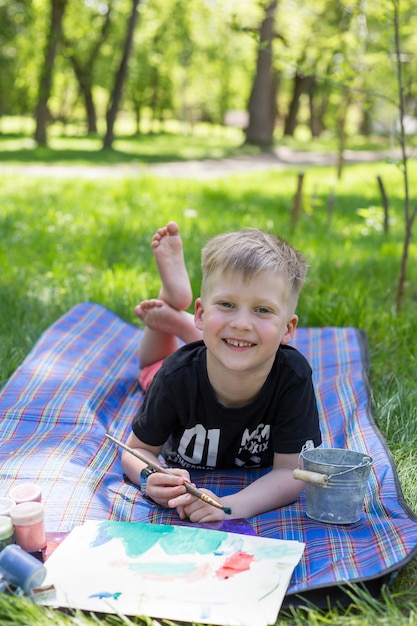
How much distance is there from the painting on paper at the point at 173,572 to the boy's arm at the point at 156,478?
11 centimetres

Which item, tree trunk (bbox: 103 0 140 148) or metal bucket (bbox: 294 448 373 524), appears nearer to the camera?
metal bucket (bbox: 294 448 373 524)

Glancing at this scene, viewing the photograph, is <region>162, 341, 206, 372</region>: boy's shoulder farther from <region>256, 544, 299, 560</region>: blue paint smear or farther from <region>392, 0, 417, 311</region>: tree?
<region>392, 0, 417, 311</region>: tree

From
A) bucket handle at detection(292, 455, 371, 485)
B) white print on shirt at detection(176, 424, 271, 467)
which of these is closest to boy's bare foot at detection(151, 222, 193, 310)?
white print on shirt at detection(176, 424, 271, 467)

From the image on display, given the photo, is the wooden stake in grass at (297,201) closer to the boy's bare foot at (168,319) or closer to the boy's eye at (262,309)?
the boy's bare foot at (168,319)

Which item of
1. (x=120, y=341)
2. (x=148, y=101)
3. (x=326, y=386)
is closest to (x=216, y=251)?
(x=326, y=386)

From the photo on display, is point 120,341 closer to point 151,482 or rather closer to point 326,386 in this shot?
point 326,386

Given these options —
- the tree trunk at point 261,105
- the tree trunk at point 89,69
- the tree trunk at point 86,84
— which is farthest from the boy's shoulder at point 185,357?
the tree trunk at point 86,84

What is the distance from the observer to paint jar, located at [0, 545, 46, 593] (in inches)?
74.4

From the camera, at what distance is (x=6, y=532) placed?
79.6 inches

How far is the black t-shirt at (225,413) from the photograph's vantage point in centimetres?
255

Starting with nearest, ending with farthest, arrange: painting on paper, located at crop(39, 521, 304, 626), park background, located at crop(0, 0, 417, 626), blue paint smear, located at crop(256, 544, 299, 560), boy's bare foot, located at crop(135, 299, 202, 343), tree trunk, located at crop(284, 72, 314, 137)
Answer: painting on paper, located at crop(39, 521, 304, 626)
blue paint smear, located at crop(256, 544, 299, 560)
boy's bare foot, located at crop(135, 299, 202, 343)
park background, located at crop(0, 0, 417, 626)
tree trunk, located at crop(284, 72, 314, 137)

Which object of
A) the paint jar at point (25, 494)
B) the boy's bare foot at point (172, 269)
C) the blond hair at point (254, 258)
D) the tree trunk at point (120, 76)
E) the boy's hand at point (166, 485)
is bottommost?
the boy's hand at point (166, 485)

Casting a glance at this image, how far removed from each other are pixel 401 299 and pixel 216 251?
7.83 feet

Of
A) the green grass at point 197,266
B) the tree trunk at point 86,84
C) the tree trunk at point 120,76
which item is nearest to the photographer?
the green grass at point 197,266
